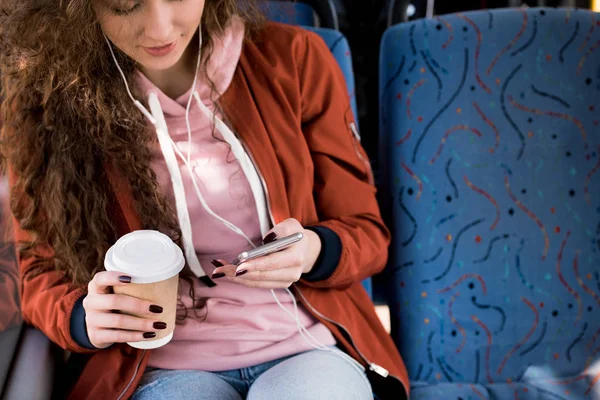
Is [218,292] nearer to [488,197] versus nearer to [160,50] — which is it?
[160,50]

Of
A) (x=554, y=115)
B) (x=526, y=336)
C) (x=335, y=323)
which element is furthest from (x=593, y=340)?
(x=335, y=323)

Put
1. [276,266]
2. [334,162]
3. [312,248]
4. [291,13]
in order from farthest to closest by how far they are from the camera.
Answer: [291,13], [334,162], [312,248], [276,266]

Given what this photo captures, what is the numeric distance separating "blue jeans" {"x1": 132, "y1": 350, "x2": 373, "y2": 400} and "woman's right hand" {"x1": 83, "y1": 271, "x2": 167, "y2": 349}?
5.7 inches

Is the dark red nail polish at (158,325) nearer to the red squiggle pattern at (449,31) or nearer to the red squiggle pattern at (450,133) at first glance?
the red squiggle pattern at (450,133)

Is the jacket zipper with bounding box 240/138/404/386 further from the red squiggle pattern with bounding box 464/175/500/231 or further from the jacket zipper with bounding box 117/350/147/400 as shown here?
the red squiggle pattern with bounding box 464/175/500/231

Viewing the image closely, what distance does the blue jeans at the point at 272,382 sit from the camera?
101cm

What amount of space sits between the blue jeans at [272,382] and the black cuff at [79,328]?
119 mm

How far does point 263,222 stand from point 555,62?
29.5 inches

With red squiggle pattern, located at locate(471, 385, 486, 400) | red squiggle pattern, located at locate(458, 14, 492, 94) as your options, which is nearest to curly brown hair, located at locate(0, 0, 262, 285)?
red squiggle pattern, located at locate(458, 14, 492, 94)

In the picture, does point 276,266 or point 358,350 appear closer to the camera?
point 276,266

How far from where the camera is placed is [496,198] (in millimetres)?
1376

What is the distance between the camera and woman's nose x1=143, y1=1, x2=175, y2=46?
983 millimetres

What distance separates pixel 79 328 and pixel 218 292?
0.24 meters

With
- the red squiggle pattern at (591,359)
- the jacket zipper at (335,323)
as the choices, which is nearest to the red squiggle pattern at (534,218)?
the red squiggle pattern at (591,359)
